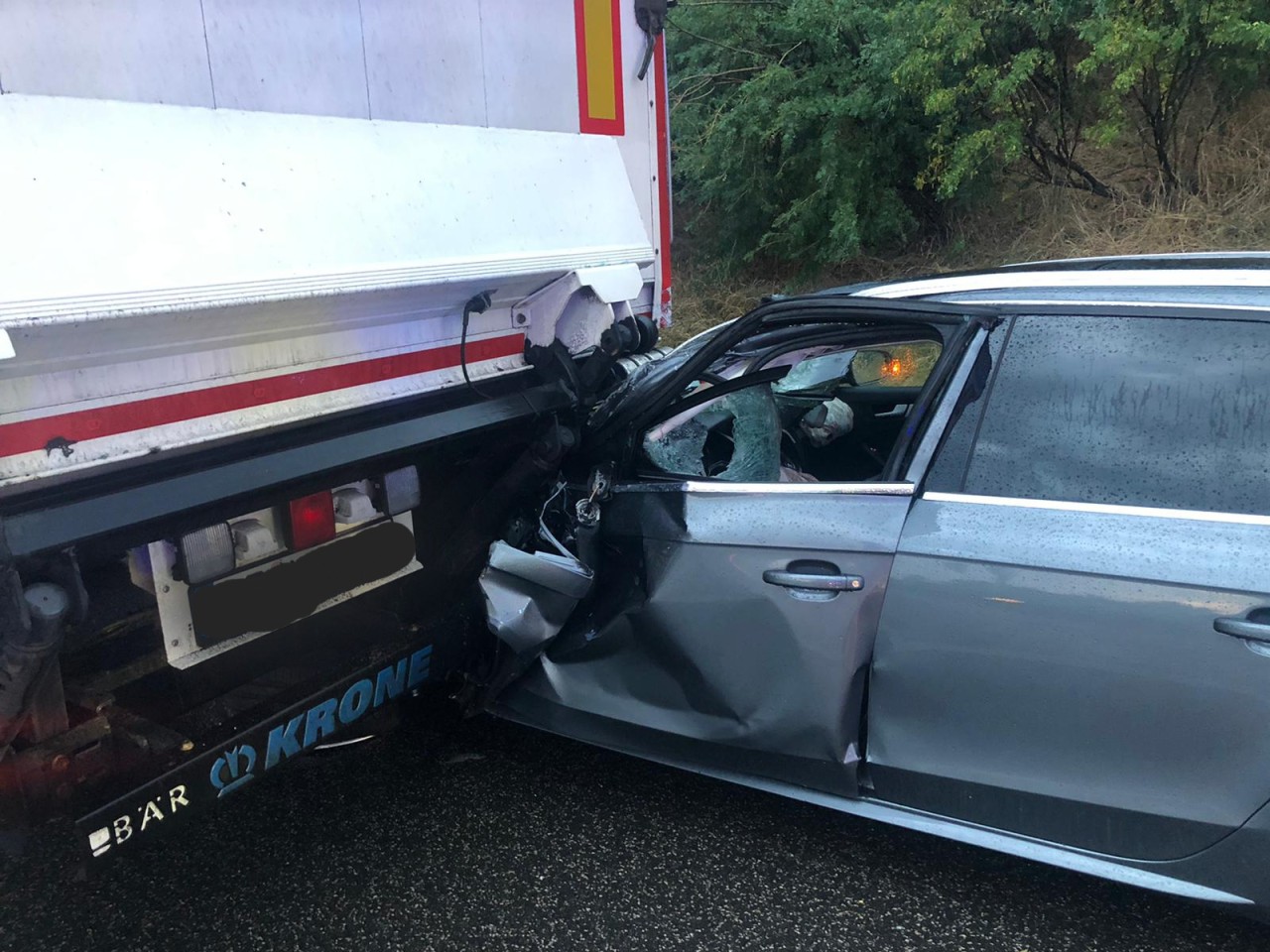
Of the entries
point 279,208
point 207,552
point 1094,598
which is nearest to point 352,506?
point 207,552

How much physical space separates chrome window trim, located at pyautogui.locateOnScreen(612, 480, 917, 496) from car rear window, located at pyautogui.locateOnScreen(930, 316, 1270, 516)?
0.12m

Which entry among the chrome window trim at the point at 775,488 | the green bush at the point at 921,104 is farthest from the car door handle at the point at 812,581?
the green bush at the point at 921,104

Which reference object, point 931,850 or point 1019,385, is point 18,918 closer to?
point 931,850

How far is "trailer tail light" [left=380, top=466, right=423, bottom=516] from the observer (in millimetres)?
2523

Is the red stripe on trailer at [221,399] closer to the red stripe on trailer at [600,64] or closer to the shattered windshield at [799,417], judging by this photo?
the shattered windshield at [799,417]

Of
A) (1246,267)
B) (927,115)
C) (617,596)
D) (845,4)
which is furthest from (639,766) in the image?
(845,4)

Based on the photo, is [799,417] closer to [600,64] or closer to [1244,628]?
[600,64]

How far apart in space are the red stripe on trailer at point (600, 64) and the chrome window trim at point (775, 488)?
3.91 feet

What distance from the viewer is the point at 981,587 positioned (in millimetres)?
2094

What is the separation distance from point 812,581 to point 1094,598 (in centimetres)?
60

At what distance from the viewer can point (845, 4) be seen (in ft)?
27.8

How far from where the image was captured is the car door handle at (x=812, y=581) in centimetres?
223

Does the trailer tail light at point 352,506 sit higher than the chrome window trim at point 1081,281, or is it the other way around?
the chrome window trim at point 1081,281

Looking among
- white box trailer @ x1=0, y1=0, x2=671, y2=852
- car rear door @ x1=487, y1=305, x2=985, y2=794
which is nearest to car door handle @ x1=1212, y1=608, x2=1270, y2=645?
car rear door @ x1=487, y1=305, x2=985, y2=794
